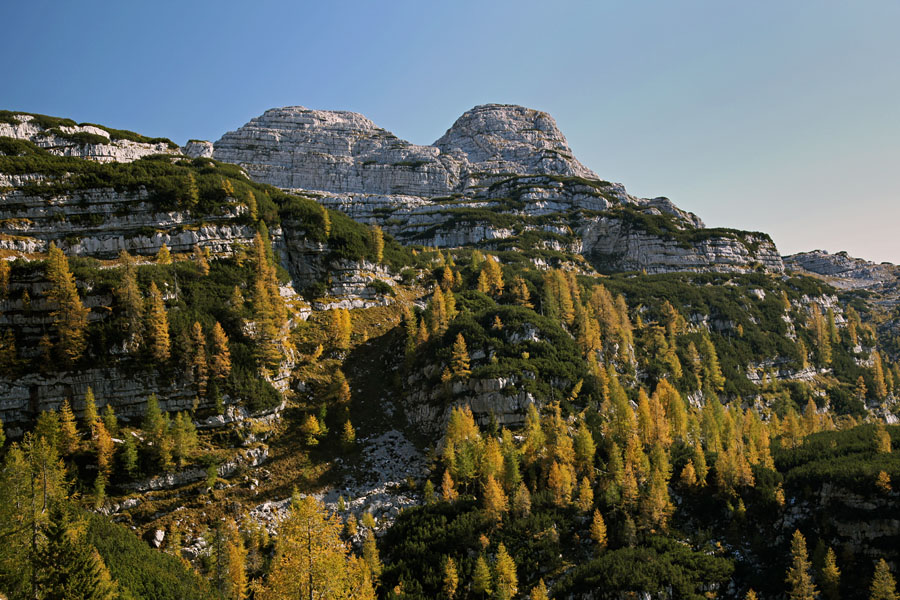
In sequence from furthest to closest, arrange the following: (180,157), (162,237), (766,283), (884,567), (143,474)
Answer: (766,283)
(180,157)
(162,237)
(143,474)
(884,567)

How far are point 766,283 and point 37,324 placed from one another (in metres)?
199

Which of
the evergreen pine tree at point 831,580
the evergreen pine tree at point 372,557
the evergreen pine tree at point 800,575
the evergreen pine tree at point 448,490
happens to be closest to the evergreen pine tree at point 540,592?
the evergreen pine tree at point 448,490

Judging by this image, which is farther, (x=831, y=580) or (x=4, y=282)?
→ (x=4, y=282)

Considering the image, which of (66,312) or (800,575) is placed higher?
(66,312)

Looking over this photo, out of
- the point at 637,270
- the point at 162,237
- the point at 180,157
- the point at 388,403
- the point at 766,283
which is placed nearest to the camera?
the point at 388,403

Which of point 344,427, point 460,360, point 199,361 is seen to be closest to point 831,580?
point 460,360

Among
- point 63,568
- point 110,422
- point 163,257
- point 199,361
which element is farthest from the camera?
point 163,257

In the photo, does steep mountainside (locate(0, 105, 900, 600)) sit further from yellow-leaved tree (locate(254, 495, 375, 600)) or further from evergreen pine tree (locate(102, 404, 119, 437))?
evergreen pine tree (locate(102, 404, 119, 437))

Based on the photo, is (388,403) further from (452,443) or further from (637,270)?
(637,270)

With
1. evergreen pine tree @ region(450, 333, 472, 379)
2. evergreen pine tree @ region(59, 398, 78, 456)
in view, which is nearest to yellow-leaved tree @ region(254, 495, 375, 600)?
evergreen pine tree @ region(59, 398, 78, 456)

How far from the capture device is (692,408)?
353ft

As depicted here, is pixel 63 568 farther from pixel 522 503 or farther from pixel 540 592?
pixel 522 503

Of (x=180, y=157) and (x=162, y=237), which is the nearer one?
(x=162, y=237)

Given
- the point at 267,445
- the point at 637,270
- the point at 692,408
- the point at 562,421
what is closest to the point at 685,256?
the point at 637,270
